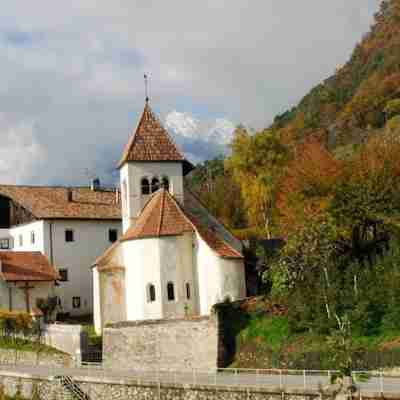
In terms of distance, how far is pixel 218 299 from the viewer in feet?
151

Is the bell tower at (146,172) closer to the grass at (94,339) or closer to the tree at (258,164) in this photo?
the grass at (94,339)

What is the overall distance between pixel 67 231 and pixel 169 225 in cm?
1740

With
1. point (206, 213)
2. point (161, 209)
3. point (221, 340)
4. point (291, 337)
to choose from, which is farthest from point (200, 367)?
point (206, 213)

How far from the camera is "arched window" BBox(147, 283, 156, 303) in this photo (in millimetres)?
47781

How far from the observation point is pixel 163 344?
42.6 m

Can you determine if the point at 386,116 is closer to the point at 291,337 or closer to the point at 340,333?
the point at 291,337

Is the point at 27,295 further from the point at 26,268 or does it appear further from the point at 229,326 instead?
the point at 229,326

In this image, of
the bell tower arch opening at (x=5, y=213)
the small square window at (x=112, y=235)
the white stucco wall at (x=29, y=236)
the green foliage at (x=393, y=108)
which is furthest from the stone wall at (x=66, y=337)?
the green foliage at (x=393, y=108)

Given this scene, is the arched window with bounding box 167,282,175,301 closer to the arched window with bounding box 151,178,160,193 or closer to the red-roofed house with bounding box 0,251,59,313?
the arched window with bounding box 151,178,160,193

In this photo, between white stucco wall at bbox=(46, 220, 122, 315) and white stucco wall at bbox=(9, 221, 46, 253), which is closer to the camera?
white stucco wall at bbox=(46, 220, 122, 315)

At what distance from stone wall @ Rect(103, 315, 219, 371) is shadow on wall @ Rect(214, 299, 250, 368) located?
13.0 inches

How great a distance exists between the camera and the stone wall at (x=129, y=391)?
29.9 m

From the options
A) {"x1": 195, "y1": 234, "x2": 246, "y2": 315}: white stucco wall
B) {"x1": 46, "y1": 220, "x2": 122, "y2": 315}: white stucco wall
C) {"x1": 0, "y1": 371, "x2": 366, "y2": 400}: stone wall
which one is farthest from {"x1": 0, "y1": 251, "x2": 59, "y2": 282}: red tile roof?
{"x1": 195, "y1": 234, "x2": 246, "y2": 315}: white stucco wall

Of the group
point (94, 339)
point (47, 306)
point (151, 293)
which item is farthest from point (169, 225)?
point (47, 306)
